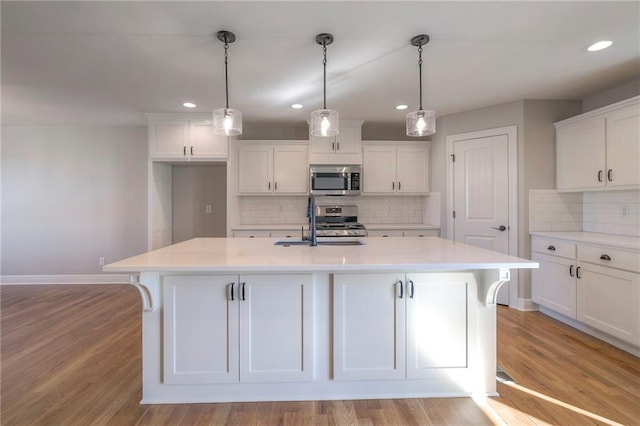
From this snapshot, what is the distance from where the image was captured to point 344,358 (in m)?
1.84

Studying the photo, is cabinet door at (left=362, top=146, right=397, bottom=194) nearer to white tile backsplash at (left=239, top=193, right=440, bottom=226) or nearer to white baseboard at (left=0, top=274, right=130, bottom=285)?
white tile backsplash at (left=239, top=193, right=440, bottom=226)

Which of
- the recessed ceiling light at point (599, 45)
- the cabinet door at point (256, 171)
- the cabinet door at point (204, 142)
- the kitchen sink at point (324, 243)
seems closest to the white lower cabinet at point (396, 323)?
the kitchen sink at point (324, 243)

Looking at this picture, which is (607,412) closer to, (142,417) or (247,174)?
(142,417)

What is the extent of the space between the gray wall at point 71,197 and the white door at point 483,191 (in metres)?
4.37

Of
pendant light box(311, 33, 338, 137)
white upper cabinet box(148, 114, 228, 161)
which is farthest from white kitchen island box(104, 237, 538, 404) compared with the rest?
white upper cabinet box(148, 114, 228, 161)

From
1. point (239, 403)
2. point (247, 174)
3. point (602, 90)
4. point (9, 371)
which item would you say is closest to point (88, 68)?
point (247, 174)

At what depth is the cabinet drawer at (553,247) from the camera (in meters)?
2.86

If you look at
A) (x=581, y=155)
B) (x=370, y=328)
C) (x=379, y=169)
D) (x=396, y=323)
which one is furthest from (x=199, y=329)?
(x=581, y=155)

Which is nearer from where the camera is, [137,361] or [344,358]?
[344,358]

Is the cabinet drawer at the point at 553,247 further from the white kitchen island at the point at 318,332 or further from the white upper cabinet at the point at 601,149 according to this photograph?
the white kitchen island at the point at 318,332

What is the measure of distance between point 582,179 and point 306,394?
330cm

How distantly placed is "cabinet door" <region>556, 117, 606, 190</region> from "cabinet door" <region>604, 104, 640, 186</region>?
0.07m

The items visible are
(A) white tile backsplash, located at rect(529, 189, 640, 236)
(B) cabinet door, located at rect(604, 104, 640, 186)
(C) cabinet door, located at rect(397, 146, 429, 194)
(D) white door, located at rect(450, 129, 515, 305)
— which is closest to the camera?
(B) cabinet door, located at rect(604, 104, 640, 186)

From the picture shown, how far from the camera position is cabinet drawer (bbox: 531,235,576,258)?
9.37 ft
